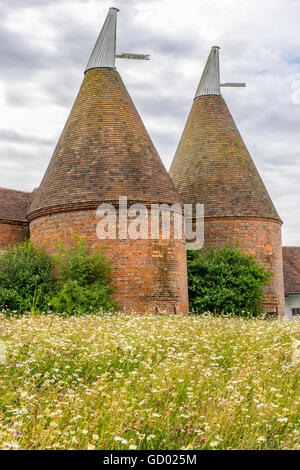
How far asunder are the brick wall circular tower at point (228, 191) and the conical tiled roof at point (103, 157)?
350 cm

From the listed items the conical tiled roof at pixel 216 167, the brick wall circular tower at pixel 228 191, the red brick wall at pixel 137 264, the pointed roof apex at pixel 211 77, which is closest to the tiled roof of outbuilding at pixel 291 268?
the brick wall circular tower at pixel 228 191

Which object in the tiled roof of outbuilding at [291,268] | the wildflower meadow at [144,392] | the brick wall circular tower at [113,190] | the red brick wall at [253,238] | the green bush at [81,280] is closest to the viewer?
the wildflower meadow at [144,392]

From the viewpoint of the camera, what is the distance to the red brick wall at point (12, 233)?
62.8ft

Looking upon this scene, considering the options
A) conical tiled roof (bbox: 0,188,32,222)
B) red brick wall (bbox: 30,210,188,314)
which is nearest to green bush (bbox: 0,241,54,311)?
red brick wall (bbox: 30,210,188,314)

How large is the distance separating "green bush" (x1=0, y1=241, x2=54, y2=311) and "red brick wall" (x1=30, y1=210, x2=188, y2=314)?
0.71 m

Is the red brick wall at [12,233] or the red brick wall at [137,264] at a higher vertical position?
the red brick wall at [12,233]

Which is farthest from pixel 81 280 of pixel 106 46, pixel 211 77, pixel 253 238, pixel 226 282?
pixel 211 77

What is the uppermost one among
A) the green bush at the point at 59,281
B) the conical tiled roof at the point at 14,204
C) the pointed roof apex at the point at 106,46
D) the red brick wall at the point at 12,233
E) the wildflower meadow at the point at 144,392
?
the pointed roof apex at the point at 106,46

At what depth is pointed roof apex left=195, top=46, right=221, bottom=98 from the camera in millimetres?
23214

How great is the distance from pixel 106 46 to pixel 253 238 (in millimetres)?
8855

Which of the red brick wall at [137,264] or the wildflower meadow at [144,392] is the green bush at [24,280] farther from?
the wildflower meadow at [144,392]

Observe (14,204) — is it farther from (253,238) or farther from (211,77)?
(211,77)
